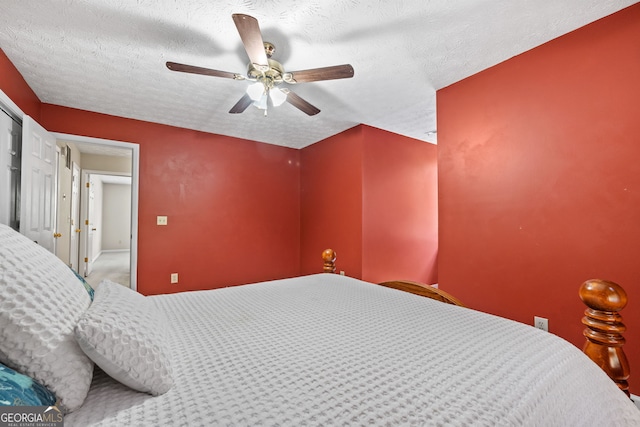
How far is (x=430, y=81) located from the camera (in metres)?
2.36

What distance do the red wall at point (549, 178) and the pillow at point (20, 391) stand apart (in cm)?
252

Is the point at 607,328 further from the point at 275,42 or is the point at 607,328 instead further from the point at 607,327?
the point at 275,42

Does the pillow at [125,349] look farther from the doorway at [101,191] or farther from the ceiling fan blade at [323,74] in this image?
the doorway at [101,191]

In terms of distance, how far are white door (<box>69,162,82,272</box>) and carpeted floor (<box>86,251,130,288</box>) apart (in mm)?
386

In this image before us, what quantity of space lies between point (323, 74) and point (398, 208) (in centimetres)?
239

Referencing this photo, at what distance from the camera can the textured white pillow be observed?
0.52 m

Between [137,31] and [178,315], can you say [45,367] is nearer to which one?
[178,315]

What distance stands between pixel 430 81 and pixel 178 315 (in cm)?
259

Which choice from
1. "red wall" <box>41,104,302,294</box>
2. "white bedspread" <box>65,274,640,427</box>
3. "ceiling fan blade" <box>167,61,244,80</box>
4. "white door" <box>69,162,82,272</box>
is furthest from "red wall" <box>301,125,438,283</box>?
"white door" <box>69,162,82,272</box>

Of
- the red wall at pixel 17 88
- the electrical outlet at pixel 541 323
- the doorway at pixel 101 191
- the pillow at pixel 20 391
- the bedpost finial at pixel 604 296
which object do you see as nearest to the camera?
the pillow at pixel 20 391

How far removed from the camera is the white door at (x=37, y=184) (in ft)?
7.03

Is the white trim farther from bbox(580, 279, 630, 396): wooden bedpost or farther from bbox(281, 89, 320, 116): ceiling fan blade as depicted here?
bbox(580, 279, 630, 396): wooden bedpost

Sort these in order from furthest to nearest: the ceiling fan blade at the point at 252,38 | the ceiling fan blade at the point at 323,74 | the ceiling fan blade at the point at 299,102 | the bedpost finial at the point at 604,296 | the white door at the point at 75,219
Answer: the white door at the point at 75,219 < the ceiling fan blade at the point at 299,102 < the ceiling fan blade at the point at 323,74 < the ceiling fan blade at the point at 252,38 < the bedpost finial at the point at 604,296

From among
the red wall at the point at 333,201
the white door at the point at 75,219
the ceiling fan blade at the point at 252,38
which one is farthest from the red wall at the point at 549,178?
the white door at the point at 75,219
